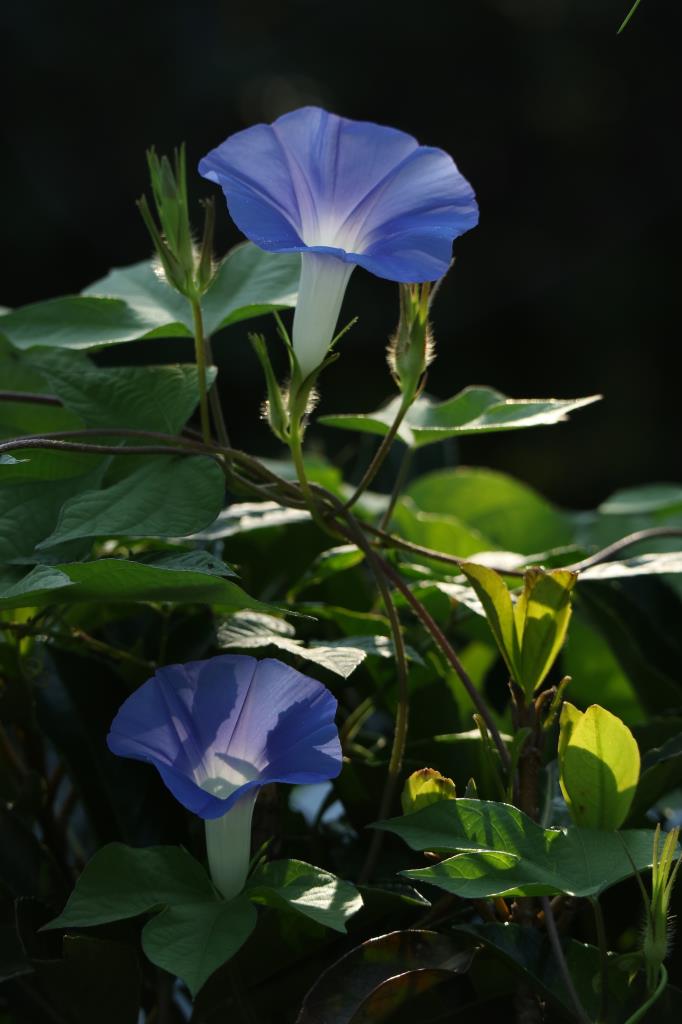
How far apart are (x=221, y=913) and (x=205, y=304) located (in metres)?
0.22

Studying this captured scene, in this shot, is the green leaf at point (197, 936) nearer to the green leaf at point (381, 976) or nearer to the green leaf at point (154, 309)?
the green leaf at point (381, 976)

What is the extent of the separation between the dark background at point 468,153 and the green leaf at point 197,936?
2.73 metres

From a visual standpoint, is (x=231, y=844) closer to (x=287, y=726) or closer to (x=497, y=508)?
(x=287, y=726)

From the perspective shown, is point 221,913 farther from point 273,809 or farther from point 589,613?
point 589,613

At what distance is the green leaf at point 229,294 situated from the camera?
41cm

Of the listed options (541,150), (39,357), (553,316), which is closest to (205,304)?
(39,357)

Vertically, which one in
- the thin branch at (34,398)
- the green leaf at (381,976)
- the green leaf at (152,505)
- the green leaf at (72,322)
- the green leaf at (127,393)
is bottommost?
the green leaf at (381,976)

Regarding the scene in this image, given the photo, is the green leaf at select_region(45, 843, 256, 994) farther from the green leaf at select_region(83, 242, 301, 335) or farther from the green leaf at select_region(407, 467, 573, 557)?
the green leaf at select_region(407, 467, 573, 557)

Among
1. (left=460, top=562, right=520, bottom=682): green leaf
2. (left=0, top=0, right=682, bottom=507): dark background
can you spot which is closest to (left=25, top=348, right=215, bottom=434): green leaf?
(left=460, top=562, right=520, bottom=682): green leaf

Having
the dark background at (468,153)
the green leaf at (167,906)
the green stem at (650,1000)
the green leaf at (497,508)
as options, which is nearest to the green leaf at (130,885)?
the green leaf at (167,906)

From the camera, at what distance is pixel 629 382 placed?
3.38m

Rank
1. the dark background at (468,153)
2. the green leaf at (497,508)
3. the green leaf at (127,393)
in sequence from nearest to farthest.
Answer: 1. the green leaf at (127,393)
2. the green leaf at (497,508)
3. the dark background at (468,153)

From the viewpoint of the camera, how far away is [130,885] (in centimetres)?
30

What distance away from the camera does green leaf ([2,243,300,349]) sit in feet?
1.33
